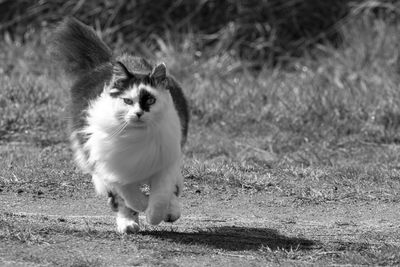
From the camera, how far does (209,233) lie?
5297 millimetres

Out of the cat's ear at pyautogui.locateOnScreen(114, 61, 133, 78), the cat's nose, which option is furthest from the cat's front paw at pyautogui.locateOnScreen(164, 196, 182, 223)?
the cat's ear at pyautogui.locateOnScreen(114, 61, 133, 78)

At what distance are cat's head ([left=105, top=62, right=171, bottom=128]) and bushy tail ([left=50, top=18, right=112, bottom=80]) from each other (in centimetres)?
87

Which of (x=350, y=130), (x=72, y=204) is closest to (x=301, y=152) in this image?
(x=350, y=130)

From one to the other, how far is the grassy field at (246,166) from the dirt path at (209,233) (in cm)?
1

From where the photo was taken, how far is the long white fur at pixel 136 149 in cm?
490

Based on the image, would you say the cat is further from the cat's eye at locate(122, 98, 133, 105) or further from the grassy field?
the grassy field

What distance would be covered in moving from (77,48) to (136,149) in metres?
1.17

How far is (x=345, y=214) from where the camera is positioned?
6.05 meters

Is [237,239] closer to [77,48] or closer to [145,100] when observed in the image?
[145,100]

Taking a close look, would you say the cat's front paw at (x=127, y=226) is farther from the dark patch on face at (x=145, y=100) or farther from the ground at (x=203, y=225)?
the dark patch on face at (x=145, y=100)

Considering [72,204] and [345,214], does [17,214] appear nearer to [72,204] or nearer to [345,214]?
[72,204]

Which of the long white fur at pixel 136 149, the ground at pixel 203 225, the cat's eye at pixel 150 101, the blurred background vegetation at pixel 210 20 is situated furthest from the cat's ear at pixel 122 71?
the blurred background vegetation at pixel 210 20

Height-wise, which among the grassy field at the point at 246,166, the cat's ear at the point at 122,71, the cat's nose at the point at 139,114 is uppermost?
the cat's ear at the point at 122,71

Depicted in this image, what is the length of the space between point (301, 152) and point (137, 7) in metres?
4.36
